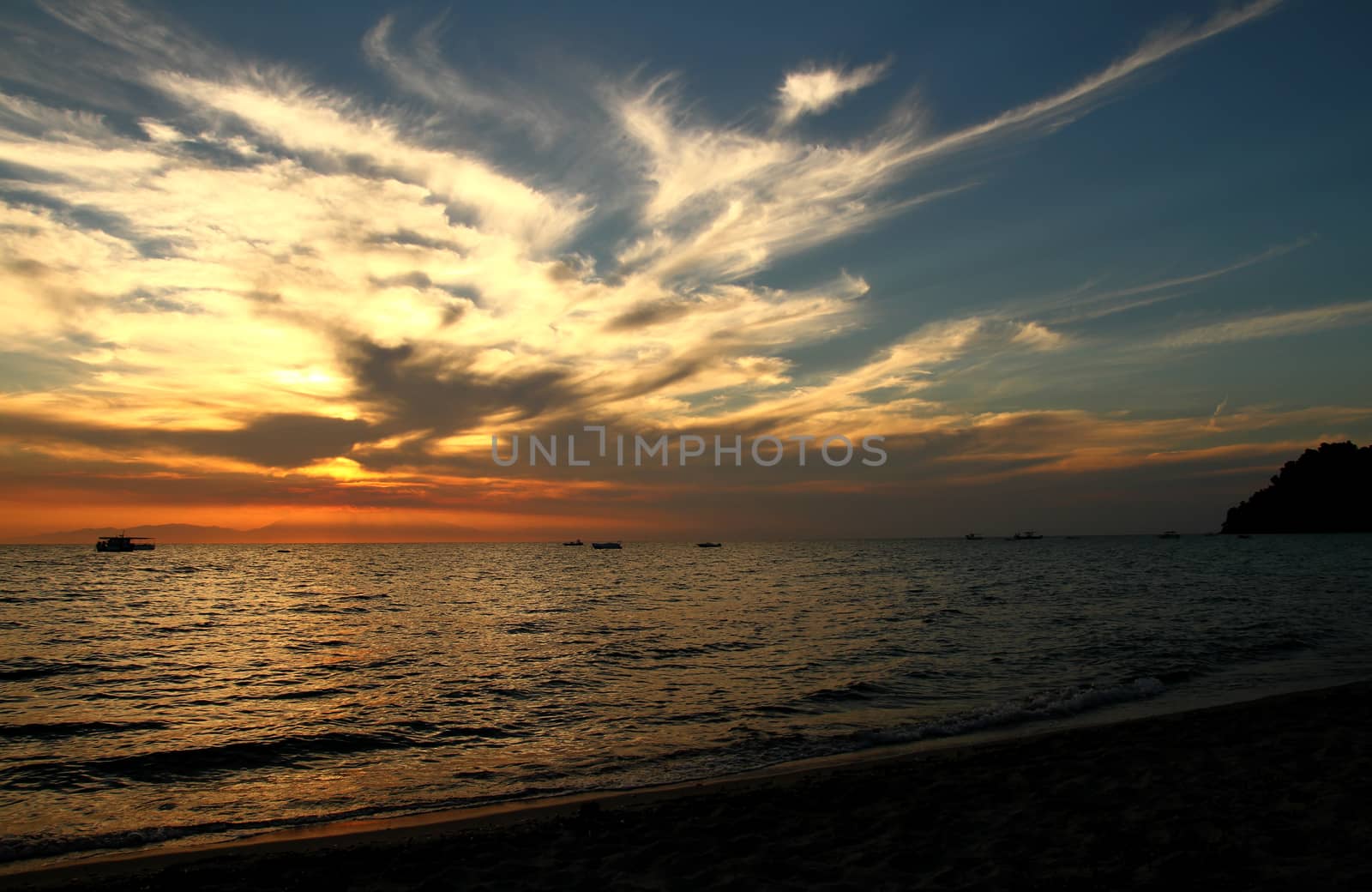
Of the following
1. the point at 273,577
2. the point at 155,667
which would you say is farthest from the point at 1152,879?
the point at 273,577

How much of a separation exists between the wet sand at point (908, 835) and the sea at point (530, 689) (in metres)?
2.07

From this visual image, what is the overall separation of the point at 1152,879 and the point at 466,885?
811cm

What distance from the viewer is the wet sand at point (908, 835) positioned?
8734mm

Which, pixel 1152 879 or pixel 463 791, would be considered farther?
pixel 463 791

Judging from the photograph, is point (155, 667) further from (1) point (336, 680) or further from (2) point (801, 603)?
(2) point (801, 603)

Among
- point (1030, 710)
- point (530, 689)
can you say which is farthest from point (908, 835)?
point (530, 689)

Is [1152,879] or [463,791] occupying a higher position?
[1152,879]

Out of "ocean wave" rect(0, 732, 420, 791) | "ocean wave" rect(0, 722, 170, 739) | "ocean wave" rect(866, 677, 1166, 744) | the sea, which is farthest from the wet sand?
"ocean wave" rect(0, 722, 170, 739)


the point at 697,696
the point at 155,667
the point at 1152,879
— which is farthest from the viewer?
the point at 155,667

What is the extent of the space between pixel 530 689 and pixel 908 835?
664 inches

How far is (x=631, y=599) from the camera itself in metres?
61.9

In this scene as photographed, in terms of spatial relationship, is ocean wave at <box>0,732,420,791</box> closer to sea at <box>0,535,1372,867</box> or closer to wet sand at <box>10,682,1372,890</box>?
sea at <box>0,535,1372,867</box>

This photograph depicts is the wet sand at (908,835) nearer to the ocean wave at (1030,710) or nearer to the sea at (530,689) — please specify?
the sea at (530,689)

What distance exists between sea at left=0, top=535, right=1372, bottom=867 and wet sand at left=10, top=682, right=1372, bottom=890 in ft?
6.81
